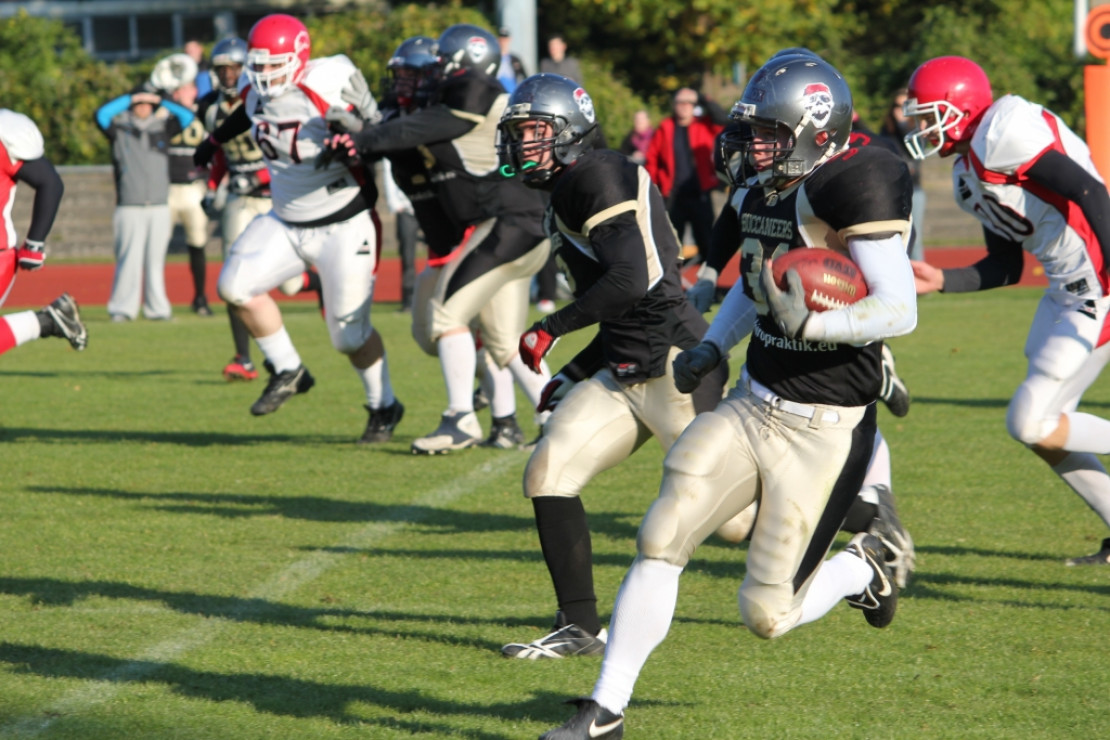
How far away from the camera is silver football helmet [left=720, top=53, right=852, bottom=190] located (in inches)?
139

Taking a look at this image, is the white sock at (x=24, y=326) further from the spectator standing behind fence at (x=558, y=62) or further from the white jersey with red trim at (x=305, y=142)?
the spectator standing behind fence at (x=558, y=62)

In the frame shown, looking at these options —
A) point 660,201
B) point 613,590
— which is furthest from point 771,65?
point 613,590

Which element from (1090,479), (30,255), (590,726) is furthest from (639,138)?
(590,726)

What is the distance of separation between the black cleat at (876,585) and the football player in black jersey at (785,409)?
0.75ft

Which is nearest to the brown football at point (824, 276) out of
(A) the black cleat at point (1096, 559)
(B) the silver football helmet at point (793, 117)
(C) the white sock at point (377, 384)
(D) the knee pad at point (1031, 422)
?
(B) the silver football helmet at point (793, 117)

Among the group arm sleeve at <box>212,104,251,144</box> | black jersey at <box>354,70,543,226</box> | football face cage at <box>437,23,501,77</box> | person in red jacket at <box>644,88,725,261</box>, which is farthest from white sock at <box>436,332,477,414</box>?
person in red jacket at <box>644,88,725,261</box>

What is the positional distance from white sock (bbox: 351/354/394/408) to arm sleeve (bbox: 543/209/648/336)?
3.66 meters

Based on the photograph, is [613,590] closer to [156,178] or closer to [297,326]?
[297,326]

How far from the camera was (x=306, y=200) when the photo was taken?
765cm

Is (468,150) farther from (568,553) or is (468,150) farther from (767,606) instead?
(767,606)

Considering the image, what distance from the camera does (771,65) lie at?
3.66 meters

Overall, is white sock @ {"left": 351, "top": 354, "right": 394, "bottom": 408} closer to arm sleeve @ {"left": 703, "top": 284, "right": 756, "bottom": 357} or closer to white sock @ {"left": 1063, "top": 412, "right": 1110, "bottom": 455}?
white sock @ {"left": 1063, "top": 412, "right": 1110, "bottom": 455}

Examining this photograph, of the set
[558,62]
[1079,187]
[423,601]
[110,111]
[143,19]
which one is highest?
[1079,187]

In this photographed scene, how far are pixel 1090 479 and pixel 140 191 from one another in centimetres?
1080
